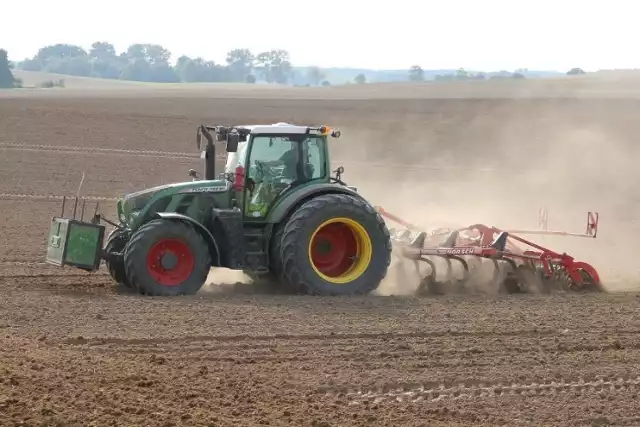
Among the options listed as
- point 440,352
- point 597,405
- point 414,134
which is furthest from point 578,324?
point 414,134

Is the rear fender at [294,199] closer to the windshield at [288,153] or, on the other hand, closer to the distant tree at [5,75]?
the windshield at [288,153]

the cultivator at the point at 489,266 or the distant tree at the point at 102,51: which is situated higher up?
the distant tree at the point at 102,51

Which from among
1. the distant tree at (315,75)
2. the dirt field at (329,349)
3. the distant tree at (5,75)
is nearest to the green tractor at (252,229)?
the dirt field at (329,349)

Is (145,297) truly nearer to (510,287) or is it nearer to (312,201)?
(312,201)

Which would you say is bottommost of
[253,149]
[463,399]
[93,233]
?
[463,399]

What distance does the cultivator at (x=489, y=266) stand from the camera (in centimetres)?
1284

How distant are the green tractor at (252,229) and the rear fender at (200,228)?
0.01 metres

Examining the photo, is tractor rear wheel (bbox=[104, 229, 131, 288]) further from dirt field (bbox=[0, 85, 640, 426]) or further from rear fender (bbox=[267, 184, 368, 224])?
rear fender (bbox=[267, 184, 368, 224])

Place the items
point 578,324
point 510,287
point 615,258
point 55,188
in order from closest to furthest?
point 578,324 < point 510,287 < point 615,258 < point 55,188

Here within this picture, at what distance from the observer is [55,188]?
22.8m

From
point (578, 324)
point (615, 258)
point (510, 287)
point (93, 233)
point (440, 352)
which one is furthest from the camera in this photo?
point (615, 258)

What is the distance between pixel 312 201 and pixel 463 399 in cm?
423

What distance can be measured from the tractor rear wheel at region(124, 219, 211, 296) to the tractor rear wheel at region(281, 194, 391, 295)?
0.94m

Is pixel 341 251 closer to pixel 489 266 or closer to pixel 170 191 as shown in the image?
pixel 489 266
